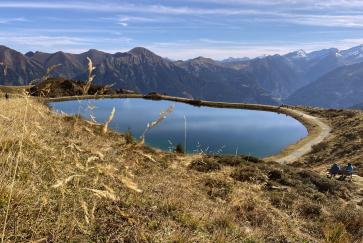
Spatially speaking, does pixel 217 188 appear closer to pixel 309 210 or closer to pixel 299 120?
pixel 309 210

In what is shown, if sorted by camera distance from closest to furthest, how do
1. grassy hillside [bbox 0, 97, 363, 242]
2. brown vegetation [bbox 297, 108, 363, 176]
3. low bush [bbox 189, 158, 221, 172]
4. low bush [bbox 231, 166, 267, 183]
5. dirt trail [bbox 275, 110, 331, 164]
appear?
grassy hillside [bbox 0, 97, 363, 242] < low bush [bbox 231, 166, 267, 183] < low bush [bbox 189, 158, 221, 172] < brown vegetation [bbox 297, 108, 363, 176] < dirt trail [bbox 275, 110, 331, 164]

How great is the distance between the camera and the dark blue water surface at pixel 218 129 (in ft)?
155

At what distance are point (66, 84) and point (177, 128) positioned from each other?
176 feet

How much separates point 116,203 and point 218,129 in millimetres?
56780

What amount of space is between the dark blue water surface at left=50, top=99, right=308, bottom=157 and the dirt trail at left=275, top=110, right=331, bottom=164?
9.41 ft

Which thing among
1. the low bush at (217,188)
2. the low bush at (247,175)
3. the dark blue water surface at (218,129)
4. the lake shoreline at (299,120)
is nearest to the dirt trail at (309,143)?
the lake shoreline at (299,120)

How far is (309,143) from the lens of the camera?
5712cm

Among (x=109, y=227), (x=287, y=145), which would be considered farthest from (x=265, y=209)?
(x=287, y=145)

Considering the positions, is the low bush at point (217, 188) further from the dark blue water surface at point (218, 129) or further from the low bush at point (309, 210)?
the dark blue water surface at point (218, 129)

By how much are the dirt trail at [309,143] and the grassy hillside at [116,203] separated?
30412mm

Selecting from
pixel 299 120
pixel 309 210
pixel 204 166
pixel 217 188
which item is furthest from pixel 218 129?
pixel 309 210

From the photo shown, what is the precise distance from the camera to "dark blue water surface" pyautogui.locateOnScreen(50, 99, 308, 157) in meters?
47.3

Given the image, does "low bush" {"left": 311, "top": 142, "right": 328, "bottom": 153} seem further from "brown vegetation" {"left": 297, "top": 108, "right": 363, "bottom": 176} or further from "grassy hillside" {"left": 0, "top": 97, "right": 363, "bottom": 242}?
"grassy hillside" {"left": 0, "top": 97, "right": 363, "bottom": 242}

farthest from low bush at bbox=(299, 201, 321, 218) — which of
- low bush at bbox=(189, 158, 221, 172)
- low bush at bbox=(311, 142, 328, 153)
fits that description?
low bush at bbox=(311, 142, 328, 153)
